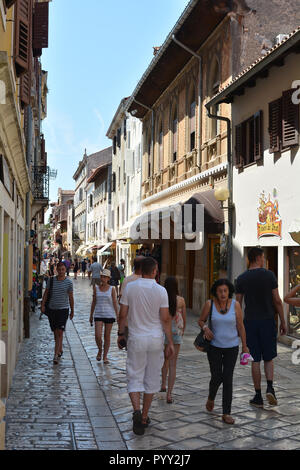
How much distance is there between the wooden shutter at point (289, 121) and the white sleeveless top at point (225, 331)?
6110 mm

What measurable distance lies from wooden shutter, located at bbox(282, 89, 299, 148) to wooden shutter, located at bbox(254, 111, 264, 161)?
4.54 ft

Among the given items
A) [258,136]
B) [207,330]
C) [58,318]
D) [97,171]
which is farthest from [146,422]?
[97,171]

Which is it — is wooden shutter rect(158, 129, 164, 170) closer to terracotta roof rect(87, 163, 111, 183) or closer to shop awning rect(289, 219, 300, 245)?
shop awning rect(289, 219, 300, 245)

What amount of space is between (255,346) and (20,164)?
17.7 feet

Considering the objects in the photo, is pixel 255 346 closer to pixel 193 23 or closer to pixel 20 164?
pixel 20 164

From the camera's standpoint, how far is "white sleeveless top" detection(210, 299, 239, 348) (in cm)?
650

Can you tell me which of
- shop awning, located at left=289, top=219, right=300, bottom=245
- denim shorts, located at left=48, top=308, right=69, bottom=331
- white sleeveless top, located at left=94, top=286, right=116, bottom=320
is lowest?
denim shorts, located at left=48, top=308, right=69, bottom=331

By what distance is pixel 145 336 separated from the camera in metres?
6.07

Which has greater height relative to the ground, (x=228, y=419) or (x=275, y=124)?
(x=275, y=124)

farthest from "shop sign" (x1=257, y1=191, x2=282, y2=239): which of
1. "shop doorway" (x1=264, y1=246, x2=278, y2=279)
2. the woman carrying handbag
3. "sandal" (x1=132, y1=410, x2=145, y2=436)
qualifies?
"sandal" (x1=132, y1=410, x2=145, y2=436)

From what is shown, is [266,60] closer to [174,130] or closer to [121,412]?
[121,412]

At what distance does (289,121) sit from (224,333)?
22.1 ft
